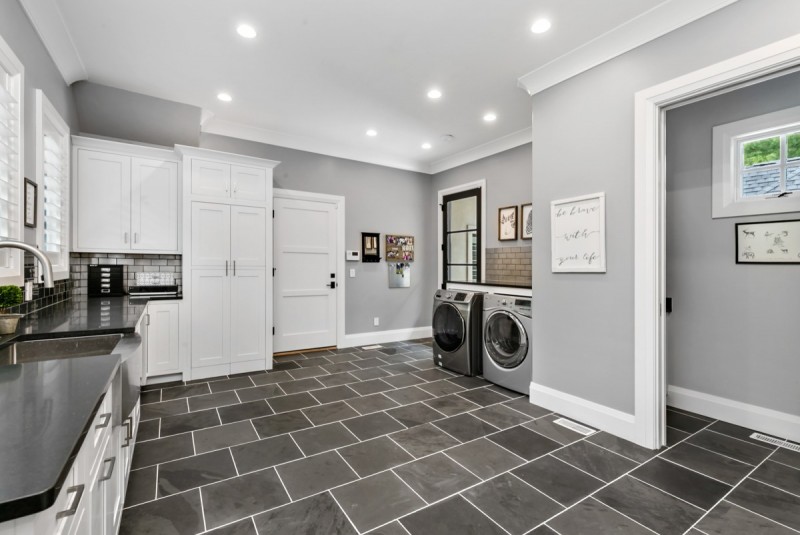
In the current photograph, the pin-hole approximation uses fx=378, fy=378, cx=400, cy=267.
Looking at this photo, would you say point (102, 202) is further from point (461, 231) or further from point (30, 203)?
point (461, 231)

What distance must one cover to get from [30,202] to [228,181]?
1.78m

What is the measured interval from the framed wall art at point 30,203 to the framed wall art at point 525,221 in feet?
14.1

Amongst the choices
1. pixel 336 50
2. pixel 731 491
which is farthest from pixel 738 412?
pixel 336 50

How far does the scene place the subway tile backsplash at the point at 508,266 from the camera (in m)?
4.46

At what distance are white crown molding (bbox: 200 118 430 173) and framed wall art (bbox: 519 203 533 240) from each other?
79.5 inches

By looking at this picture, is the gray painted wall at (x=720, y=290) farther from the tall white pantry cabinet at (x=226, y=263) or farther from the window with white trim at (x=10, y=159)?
the window with white trim at (x=10, y=159)

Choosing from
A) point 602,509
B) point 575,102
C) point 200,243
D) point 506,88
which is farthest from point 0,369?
point 506,88

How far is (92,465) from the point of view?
40.9 inches

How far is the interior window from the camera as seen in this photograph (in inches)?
205

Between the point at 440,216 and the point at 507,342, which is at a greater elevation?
the point at 440,216

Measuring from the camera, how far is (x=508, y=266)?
15.4ft

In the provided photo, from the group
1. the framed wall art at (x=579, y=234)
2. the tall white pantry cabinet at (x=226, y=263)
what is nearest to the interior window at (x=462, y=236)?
the framed wall art at (x=579, y=234)

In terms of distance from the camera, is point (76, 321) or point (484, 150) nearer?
point (76, 321)

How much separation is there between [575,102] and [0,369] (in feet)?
11.5
